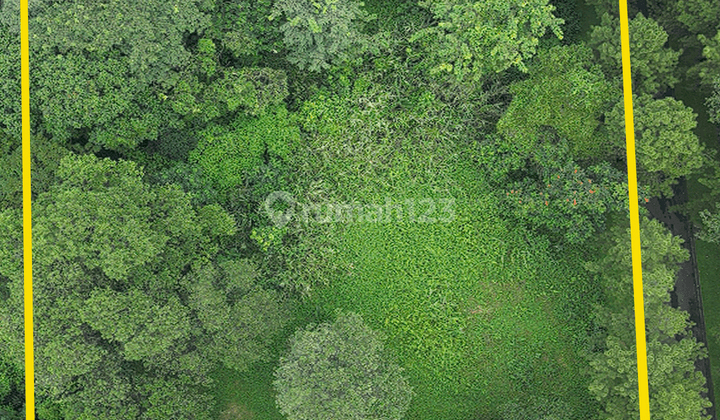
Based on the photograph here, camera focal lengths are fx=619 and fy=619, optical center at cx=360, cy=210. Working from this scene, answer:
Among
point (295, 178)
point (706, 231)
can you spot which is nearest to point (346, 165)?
point (295, 178)

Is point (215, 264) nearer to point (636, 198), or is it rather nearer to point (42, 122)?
point (42, 122)

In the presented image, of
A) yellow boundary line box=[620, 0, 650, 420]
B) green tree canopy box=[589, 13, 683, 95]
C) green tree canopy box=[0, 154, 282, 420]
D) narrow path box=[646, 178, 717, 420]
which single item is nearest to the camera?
green tree canopy box=[0, 154, 282, 420]

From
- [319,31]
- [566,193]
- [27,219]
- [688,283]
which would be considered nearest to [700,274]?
[688,283]

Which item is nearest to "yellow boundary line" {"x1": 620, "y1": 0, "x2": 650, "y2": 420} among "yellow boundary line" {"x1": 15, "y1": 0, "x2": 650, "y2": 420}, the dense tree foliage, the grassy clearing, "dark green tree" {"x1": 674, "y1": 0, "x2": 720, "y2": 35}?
"yellow boundary line" {"x1": 15, "y1": 0, "x2": 650, "y2": 420}

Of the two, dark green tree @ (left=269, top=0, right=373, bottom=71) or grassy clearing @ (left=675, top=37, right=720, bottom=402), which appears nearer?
dark green tree @ (left=269, top=0, right=373, bottom=71)

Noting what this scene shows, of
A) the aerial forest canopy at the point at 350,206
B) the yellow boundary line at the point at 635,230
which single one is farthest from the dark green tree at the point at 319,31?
the yellow boundary line at the point at 635,230

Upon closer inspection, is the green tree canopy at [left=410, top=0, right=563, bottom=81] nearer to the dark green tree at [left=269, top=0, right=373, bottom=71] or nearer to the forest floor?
the dark green tree at [left=269, top=0, right=373, bottom=71]

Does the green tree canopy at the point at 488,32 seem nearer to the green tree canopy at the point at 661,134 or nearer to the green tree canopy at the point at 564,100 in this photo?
the green tree canopy at the point at 564,100

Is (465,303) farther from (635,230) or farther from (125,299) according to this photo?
(125,299)
